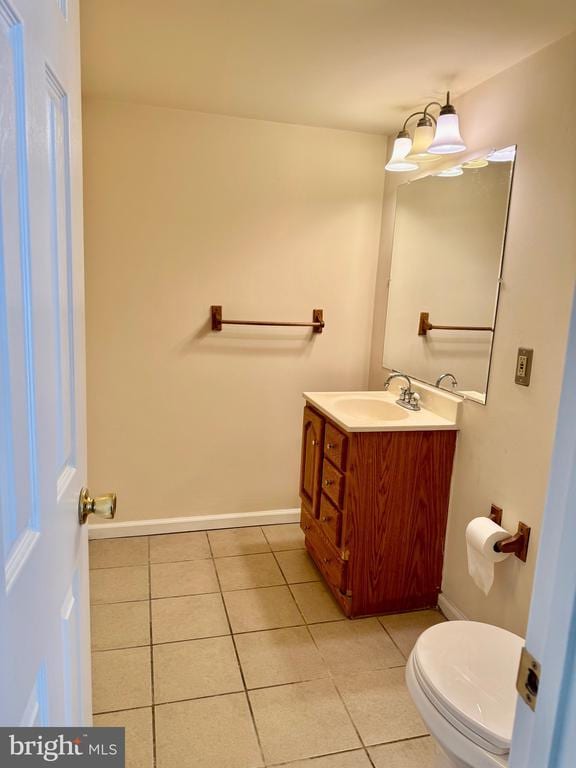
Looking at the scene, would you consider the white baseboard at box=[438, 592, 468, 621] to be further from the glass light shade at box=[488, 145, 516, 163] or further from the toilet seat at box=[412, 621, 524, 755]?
the glass light shade at box=[488, 145, 516, 163]

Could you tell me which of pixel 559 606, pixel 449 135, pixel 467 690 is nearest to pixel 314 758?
pixel 467 690

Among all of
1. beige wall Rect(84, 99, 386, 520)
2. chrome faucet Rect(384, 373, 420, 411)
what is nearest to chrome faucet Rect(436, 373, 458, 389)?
chrome faucet Rect(384, 373, 420, 411)

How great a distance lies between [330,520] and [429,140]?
1688mm

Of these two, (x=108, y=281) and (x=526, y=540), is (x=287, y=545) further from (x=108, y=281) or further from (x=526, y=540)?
(x=108, y=281)

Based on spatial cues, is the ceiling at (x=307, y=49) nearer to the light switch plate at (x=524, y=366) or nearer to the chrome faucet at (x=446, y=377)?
the light switch plate at (x=524, y=366)

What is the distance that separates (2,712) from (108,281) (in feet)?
7.66

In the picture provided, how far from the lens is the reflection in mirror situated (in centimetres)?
197

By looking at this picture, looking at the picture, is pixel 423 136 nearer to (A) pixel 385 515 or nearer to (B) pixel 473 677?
(A) pixel 385 515

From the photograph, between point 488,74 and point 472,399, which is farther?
point 472,399

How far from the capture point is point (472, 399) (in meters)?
2.07

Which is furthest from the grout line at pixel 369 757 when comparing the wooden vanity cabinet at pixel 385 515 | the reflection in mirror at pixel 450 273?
the reflection in mirror at pixel 450 273

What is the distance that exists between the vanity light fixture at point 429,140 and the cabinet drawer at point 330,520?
1554mm

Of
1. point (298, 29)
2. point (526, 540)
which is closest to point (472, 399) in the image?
point (526, 540)

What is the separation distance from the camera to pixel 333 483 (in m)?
2.24
